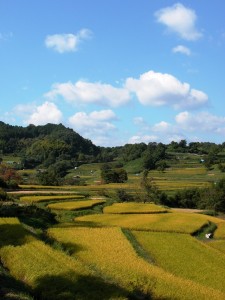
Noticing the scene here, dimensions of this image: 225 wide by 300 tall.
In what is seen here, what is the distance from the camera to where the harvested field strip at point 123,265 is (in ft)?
48.4

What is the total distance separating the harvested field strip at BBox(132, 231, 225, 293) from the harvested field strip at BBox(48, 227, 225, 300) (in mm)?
1536

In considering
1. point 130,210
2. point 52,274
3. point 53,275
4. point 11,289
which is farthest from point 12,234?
point 130,210

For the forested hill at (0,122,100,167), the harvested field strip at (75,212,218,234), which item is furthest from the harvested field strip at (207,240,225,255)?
the forested hill at (0,122,100,167)

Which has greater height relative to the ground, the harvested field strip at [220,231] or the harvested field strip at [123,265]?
the harvested field strip at [123,265]

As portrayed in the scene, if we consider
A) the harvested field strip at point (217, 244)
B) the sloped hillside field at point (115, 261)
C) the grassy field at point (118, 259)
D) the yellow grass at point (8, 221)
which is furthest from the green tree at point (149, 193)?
the yellow grass at point (8, 221)

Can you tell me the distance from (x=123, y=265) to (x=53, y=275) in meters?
4.10

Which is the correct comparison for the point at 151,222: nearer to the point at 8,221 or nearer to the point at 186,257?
the point at 186,257

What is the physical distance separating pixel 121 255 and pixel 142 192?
52.0 meters

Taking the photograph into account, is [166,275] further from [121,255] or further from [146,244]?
[146,244]

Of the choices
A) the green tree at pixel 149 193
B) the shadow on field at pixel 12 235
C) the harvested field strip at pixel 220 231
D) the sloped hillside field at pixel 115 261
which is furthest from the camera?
the green tree at pixel 149 193

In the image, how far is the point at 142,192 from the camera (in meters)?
72.2

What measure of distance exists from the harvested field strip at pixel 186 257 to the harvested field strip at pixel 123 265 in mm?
1536

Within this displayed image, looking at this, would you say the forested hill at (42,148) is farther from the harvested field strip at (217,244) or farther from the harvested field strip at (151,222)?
the harvested field strip at (217,244)

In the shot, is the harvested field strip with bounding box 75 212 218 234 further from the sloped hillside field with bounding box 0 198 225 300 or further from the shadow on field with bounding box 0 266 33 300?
the shadow on field with bounding box 0 266 33 300
